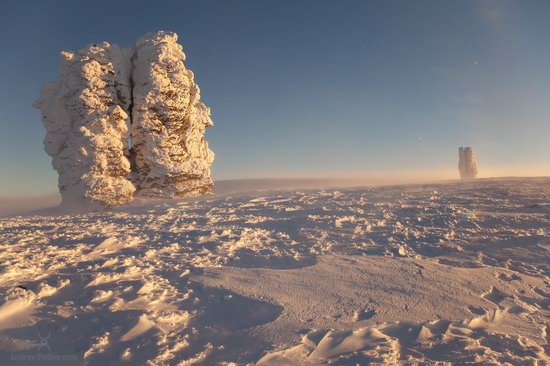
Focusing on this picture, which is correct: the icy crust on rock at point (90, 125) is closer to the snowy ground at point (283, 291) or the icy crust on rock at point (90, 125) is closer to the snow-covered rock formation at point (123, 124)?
the snow-covered rock formation at point (123, 124)

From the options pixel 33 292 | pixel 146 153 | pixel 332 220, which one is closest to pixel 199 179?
pixel 146 153

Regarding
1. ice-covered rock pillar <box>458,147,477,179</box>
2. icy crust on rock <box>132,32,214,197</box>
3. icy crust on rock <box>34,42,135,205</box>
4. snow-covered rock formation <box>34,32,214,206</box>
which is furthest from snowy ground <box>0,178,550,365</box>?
ice-covered rock pillar <box>458,147,477,179</box>

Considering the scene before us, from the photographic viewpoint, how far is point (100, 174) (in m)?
13.9

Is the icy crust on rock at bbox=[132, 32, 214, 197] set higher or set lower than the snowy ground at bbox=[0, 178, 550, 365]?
higher

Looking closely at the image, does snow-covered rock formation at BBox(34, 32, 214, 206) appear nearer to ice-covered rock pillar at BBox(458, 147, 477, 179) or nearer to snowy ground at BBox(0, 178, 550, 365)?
snowy ground at BBox(0, 178, 550, 365)

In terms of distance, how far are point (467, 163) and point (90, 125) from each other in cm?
4800

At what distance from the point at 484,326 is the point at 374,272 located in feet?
5.52

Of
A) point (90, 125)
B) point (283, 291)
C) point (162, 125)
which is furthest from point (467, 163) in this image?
point (283, 291)

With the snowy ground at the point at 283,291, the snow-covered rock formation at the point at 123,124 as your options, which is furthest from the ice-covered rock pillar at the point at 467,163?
the snowy ground at the point at 283,291

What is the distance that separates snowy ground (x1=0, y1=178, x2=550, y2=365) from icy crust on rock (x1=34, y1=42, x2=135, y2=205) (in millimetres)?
5980

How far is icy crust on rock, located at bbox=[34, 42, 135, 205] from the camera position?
13.8 meters

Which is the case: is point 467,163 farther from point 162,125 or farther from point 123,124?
point 123,124

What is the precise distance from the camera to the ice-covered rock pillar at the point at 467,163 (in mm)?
47062

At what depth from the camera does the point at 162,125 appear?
609 inches
